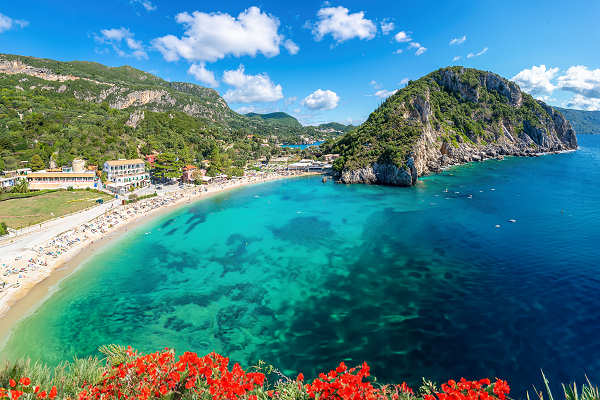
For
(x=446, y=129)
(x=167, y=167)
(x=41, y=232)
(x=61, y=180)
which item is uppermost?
(x=446, y=129)

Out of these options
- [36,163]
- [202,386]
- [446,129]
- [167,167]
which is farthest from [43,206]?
[446,129]

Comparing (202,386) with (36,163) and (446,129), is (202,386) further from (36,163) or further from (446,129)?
(446,129)

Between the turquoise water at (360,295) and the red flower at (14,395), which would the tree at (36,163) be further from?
the red flower at (14,395)

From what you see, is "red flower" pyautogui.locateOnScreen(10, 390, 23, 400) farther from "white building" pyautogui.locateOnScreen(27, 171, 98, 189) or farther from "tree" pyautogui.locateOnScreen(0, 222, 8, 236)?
"white building" pyautogui.locateOnScreen(27, 171, 98, 189)

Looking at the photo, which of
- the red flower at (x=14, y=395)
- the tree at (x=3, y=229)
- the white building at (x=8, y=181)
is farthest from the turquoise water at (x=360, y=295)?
the white building at (x=8, y=181)

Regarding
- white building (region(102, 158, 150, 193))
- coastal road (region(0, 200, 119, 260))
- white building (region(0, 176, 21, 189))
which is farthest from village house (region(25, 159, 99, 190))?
coastal road (region(0, 200, 119, 260))
